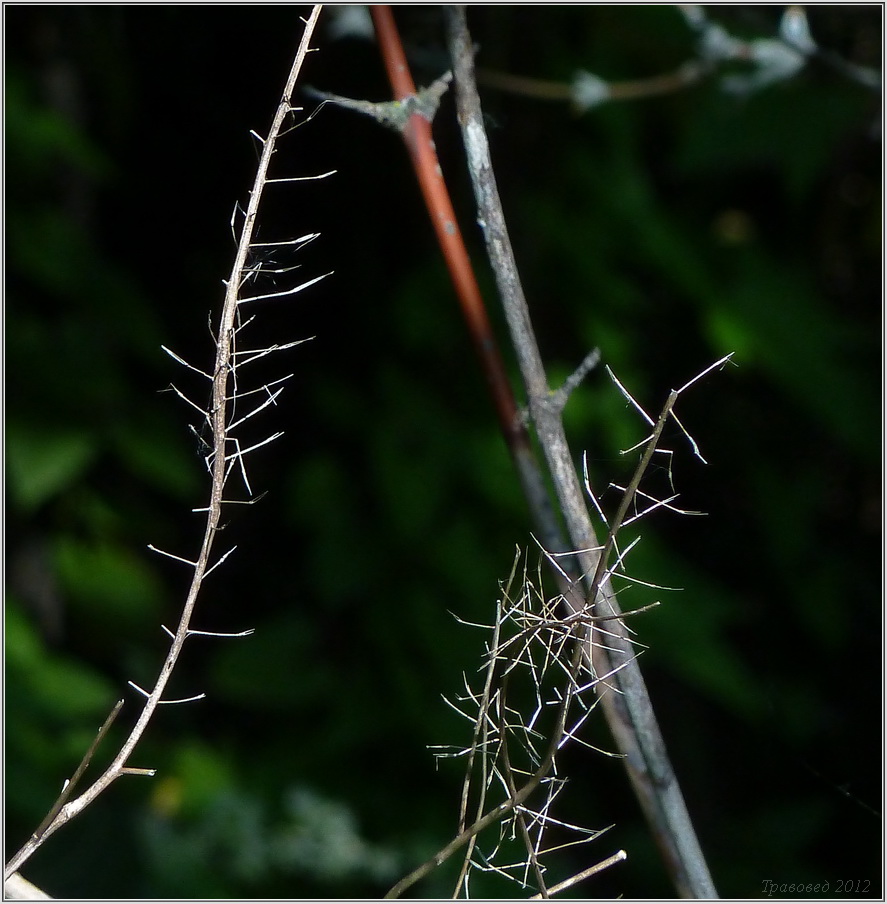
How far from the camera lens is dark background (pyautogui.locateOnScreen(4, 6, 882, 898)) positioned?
1318 mm

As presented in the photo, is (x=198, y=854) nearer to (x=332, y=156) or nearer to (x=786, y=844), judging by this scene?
(x=786, y=844)

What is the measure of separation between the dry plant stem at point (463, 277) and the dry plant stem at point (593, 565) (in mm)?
36

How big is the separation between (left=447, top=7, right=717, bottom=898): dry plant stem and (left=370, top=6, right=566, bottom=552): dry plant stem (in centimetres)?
4

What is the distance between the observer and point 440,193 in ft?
1.51

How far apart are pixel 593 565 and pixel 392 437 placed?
0.99 meters

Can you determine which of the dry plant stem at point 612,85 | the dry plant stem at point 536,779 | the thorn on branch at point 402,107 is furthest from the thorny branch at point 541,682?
the dry plant stem at point 612,85

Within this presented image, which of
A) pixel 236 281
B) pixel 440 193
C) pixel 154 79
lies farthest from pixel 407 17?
pixel 236 281

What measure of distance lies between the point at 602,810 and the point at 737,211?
960mm

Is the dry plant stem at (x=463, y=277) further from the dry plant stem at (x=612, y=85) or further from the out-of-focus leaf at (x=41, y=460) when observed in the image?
the out-of-focus leaf at (x=41, y=460)

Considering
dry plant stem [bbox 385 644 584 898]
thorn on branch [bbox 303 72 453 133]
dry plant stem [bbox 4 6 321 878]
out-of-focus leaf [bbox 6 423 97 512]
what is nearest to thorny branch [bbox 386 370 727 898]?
dry plant stem [bbox 385 644 584 898]

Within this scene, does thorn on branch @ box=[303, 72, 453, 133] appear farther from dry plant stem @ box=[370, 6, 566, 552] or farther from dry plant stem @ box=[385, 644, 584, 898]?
dry plant stem @ box=[385, 644, 584, 898]

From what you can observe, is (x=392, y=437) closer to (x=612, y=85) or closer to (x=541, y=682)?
(x=612, y=85)

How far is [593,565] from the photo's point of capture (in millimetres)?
388

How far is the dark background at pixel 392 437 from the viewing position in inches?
51.9
